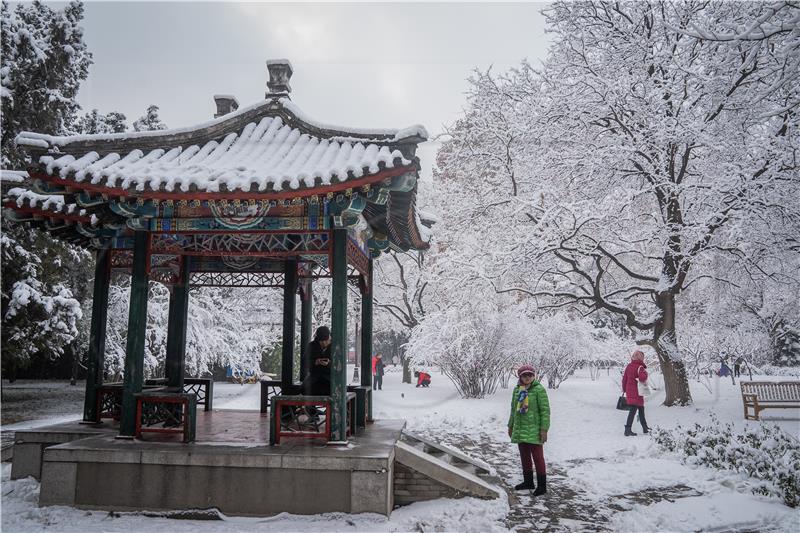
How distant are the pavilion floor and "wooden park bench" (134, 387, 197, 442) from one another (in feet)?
0.94

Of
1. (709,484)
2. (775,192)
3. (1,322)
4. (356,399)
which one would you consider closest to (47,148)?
(356,399)

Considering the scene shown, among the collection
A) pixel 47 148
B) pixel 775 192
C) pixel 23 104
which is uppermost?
pixel 23 104

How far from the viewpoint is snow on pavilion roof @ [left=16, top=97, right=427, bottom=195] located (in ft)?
20.0

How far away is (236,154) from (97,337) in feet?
11.8

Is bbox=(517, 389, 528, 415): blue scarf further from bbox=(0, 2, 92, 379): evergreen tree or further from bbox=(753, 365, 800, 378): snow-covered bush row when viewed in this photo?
bbox=(753, 365, 800, 378): snow-covered bush row

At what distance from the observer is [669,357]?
13.3 meters

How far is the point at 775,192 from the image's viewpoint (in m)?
11.5

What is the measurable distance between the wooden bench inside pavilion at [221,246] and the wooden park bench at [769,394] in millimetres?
8716

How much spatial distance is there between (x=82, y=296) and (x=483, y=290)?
13593mm

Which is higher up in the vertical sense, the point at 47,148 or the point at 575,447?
the point at 47,148

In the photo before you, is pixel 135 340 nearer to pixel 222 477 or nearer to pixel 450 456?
pixel 222 477

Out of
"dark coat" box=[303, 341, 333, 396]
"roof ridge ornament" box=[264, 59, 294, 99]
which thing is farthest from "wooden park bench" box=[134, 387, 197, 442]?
"roof ridge ornament" box=[264, 59, 294, 99]

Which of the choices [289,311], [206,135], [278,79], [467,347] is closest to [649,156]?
[467,347]

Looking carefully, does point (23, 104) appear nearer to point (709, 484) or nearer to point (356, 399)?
point (356, 399)
